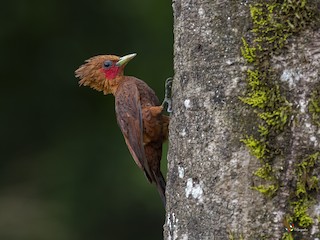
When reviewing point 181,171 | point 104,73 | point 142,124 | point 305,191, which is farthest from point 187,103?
point 104,73

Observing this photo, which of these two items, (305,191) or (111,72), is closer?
(305,191)

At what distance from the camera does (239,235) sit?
285 cm

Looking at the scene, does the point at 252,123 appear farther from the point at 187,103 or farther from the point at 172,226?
the point at 172,226

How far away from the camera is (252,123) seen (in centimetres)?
286

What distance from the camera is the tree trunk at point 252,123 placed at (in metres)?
2.78

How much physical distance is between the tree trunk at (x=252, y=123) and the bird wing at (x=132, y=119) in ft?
4.25

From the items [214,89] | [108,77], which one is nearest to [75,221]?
[108,77]

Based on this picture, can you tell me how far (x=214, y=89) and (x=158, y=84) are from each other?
14.4ft

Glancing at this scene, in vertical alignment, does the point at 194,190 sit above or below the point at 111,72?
below

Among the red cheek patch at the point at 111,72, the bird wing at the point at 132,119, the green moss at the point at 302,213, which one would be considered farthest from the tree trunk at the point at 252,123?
the red cheek patch at the point at 111,72

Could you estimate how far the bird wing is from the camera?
A: 4379 mm

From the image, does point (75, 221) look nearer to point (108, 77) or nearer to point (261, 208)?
point (108, 77)

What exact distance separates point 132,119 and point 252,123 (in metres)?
1.73

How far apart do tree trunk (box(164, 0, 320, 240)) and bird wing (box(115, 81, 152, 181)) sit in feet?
4.25
